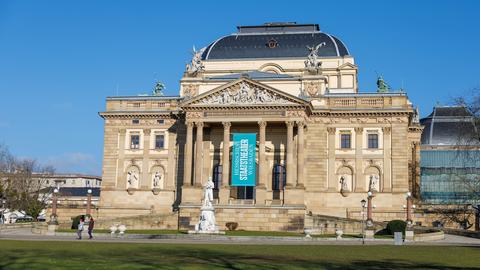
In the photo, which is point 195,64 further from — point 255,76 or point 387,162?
point 387,162

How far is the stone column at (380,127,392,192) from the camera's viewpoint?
79938mm

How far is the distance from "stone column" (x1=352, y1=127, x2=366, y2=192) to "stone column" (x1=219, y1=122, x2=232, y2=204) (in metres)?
14.4

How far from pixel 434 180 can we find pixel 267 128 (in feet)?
88.0

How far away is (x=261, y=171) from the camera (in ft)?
254

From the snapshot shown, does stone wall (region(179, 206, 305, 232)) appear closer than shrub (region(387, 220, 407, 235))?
No

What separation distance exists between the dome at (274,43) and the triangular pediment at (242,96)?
43.1 ft

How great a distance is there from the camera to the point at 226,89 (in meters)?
79.5

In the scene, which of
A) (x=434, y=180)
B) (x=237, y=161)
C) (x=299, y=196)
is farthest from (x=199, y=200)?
(x=434, y=180)

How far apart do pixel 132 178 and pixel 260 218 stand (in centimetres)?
1819

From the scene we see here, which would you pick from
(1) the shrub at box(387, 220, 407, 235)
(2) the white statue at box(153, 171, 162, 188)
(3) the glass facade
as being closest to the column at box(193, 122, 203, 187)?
(2) the white statue at box(153, 171, 162, 188)

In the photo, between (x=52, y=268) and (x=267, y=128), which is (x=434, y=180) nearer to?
(x=267, y=128)

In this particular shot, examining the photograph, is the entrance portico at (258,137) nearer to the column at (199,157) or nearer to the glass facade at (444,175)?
the column at (199,157)

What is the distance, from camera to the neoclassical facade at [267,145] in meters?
77.8

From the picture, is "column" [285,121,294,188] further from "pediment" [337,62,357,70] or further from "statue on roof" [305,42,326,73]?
"pediment" [337,62,357,70]
